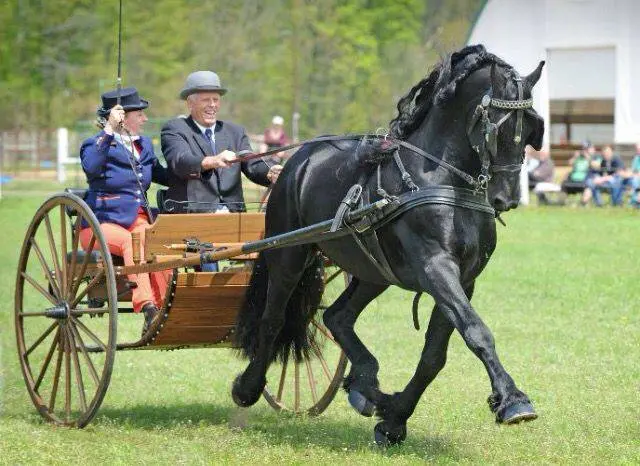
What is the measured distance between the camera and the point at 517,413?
5.58 metres

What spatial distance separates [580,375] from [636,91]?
786 inches

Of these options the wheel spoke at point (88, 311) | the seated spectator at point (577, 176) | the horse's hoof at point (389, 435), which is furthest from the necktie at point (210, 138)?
the seated spectator at point (577, 176)

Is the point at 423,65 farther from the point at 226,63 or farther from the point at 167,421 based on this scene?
the point at 167,421

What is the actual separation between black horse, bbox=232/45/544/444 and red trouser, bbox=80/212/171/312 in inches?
24.3

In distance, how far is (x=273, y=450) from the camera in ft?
21.4

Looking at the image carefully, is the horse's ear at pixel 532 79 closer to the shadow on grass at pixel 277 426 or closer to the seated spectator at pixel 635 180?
the shadow on grass at pixel 277 426

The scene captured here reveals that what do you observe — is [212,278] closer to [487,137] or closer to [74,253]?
[74,253]

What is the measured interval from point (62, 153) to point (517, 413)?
92.8 feet

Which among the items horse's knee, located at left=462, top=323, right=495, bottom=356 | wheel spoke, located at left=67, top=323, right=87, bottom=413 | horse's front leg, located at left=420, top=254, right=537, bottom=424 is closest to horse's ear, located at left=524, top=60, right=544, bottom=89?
horse's front leg, located at left=420, top=254, right=537, bottom=424

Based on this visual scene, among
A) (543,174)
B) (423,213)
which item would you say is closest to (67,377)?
(423,213)

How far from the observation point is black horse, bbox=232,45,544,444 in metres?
5.93

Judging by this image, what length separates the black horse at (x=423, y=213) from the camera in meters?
5.93

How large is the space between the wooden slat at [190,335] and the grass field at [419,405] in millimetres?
502

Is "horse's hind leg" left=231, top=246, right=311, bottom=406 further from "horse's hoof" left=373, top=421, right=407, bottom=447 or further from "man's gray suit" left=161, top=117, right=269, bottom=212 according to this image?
"horse's hoof" left=373, top=421, right=407, bottom=447
